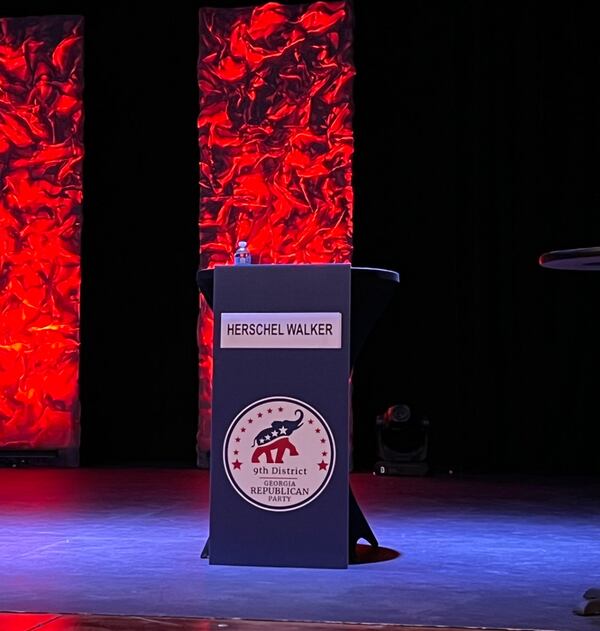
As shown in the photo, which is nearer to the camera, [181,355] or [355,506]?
[355,506]

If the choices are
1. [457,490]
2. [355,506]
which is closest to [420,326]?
[457,490]

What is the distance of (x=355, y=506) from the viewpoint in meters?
4.10

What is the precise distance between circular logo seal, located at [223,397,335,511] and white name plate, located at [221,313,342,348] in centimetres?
18

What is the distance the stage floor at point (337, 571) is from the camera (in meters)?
3.14

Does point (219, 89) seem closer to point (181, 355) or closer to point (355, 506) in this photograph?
point (181, 355)

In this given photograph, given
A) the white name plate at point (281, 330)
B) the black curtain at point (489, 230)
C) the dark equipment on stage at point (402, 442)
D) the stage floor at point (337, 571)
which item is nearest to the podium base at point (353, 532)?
the stage floor at point (337, 571)

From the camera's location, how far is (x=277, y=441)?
3.72 m

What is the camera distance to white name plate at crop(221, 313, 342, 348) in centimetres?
371

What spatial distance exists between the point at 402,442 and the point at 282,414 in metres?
3.74

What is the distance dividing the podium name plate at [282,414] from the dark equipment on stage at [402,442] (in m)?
3.56

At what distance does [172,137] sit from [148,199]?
463 millimetres

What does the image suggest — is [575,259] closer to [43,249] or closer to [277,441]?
[277,441]

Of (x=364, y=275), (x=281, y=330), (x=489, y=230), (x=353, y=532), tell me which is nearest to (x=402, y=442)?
(x=489, y=230)

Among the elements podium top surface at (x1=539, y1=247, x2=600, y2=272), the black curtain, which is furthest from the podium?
the black curtain
